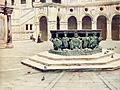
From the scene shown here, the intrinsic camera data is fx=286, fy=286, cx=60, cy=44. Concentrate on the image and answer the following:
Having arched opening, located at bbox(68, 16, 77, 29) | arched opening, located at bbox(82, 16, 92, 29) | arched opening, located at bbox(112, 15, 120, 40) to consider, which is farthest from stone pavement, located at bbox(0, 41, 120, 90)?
arched opening, located at bbox(68, 16, 77, 29)

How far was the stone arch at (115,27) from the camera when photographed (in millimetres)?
30625

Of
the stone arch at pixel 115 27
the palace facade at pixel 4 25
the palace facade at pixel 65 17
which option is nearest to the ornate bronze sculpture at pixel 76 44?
the palace facade at pixel 4 25

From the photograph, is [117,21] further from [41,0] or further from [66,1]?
[41,0]

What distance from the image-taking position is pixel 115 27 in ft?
101

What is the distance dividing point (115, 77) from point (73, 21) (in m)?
23.0

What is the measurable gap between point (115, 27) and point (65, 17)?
5.78 meters

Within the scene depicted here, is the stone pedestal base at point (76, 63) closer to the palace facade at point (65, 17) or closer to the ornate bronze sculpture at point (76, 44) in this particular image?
the ornate bronze sculpture at point (76, 44)

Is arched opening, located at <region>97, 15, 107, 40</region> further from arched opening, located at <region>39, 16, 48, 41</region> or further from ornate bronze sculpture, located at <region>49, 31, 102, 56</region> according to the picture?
ornate bronze sculpture, located at <region>49, 31, 102, 56</region>

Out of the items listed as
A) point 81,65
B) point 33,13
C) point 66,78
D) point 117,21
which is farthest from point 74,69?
point 33,13

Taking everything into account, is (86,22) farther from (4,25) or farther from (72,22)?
(4,25)

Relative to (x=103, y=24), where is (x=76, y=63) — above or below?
below

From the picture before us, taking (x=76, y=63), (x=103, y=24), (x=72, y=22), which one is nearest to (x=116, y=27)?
(x=103, y=24)

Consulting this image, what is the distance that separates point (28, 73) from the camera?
449 inches

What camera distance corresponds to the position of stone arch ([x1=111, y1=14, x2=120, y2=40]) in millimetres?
30625
